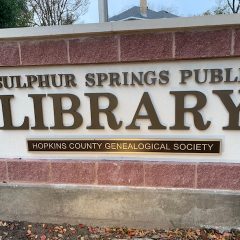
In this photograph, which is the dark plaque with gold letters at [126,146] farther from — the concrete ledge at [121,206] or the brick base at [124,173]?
the concrete ledge at [121,206]

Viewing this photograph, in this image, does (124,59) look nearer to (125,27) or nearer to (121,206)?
(125,27)

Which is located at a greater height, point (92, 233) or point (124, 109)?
point (124, 109)

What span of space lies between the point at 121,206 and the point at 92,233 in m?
0.37

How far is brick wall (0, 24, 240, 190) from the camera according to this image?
278cm

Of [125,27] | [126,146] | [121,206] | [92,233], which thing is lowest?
[92,233]

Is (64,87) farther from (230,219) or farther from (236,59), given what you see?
(230,219)

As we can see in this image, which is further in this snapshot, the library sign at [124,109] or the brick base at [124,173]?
the brick base at [124,173]

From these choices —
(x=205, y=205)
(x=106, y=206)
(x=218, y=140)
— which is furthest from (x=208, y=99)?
(x=106, y=206)

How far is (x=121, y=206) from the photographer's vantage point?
3.16 meters

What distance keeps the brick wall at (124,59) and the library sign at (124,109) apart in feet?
0.28

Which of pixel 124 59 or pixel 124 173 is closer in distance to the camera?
pixel 124 59

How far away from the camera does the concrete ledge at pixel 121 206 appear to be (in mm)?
→ 3035

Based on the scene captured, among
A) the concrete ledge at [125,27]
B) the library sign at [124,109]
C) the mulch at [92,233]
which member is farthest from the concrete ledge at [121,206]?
the concrete ledge at [125,27]

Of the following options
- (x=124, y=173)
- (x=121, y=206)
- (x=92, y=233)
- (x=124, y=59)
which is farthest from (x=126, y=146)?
(x=92, y=233)
